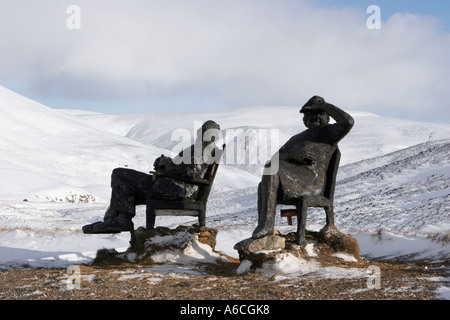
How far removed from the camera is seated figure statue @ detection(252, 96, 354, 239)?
7199 mm

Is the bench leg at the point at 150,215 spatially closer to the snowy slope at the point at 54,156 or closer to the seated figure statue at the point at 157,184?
the seated figure statue at the point at 157,184

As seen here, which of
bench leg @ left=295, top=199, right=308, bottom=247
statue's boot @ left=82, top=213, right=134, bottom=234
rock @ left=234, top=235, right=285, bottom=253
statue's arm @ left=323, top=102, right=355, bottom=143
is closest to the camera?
rock @ left=234, top=235, right=285, bottom=253

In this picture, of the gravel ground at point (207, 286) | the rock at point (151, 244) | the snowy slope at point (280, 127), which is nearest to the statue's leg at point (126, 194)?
the rock at point (151, 244)

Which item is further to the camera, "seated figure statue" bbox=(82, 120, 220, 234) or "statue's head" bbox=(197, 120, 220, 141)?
"statue's head" bbox=(197, 120, 220, 141)

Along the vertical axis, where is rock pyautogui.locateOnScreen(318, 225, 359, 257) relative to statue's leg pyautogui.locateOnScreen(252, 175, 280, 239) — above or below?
below

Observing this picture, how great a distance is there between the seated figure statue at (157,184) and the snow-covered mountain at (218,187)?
5.76 ft

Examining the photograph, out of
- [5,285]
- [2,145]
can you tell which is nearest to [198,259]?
[5,285]

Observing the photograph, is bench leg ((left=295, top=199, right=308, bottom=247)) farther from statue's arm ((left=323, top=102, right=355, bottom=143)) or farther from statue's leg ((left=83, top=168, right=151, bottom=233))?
statue's leg ((left=83, top=168, right=151, bottom=233))

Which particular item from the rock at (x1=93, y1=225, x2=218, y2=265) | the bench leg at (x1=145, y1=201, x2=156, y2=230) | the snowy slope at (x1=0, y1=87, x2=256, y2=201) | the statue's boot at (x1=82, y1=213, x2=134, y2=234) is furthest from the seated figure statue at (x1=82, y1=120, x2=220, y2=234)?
the snowy slope at (x1=0, y1=87, x2=256, y2=201)

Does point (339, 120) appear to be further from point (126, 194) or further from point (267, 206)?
point (126, 194)

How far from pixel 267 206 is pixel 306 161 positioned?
3.41 feet

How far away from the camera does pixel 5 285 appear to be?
654 cm

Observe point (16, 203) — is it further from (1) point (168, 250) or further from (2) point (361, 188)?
(1) point (168, 250)

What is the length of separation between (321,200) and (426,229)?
4.68 metres
